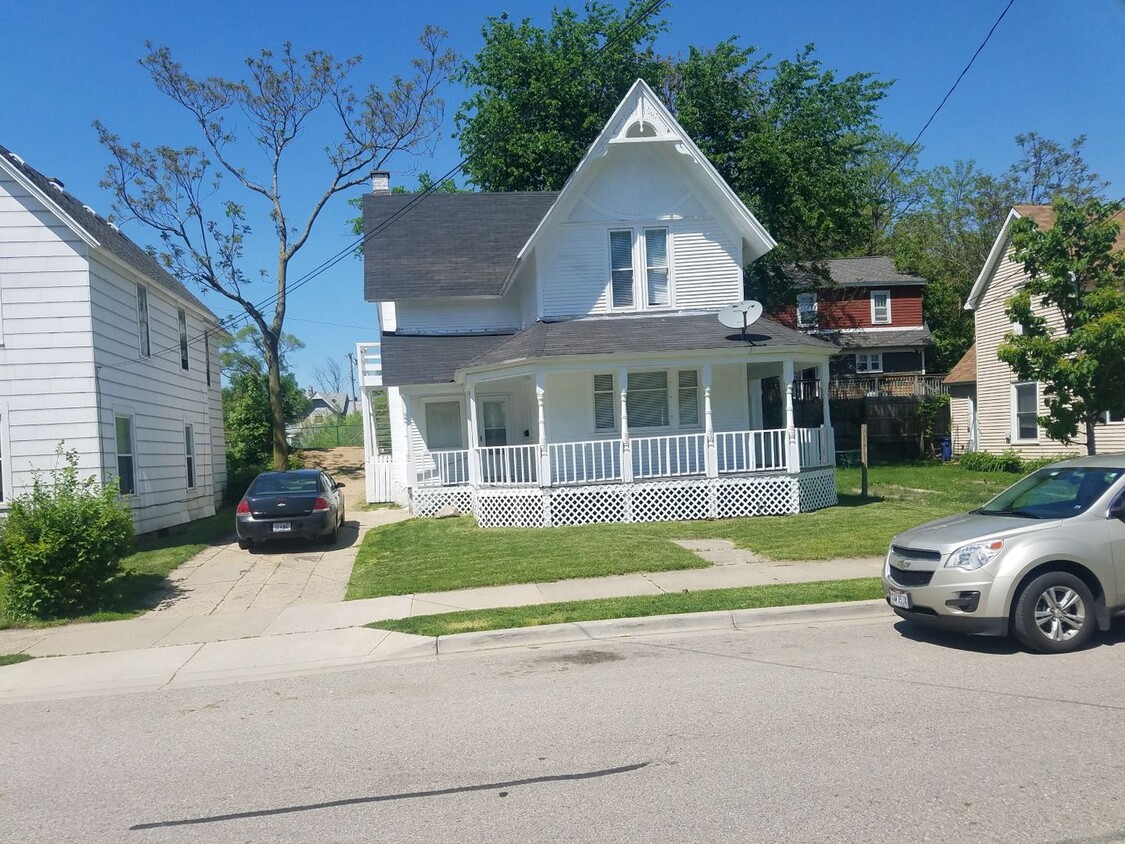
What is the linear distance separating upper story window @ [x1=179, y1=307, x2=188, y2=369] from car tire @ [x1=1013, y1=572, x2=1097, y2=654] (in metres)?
21.0

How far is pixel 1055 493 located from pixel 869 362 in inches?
1412

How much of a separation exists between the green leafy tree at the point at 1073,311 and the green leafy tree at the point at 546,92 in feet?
62.2

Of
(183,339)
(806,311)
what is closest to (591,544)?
(183,339)

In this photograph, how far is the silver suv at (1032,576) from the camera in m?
7.57

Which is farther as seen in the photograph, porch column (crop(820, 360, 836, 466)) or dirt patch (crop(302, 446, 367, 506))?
dirt patch (crop(302, 446, 367, 506))

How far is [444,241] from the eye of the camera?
23.7m

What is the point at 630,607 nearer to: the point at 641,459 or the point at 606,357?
the point at 606,357

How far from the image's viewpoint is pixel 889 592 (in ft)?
27.8

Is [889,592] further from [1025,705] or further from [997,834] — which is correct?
[997,834]

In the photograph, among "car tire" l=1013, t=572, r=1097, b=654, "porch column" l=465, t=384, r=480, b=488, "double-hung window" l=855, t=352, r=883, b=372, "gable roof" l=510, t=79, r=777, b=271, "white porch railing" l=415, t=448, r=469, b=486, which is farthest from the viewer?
"double-hung window" l=855, t=352, r=883, b=372

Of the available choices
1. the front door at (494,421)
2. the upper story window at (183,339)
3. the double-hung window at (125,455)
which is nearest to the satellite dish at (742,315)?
the front door at (494,421)

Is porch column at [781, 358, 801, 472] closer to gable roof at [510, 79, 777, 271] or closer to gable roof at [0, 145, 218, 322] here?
gable roof at [510, 79, 777, 271]

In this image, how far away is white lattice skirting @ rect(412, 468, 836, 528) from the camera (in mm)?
17672

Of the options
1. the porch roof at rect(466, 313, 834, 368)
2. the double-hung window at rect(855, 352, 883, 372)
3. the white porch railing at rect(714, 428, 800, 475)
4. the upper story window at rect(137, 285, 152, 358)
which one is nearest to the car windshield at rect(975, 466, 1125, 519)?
the white porch railing at rect(714, 428, 800, 475)
